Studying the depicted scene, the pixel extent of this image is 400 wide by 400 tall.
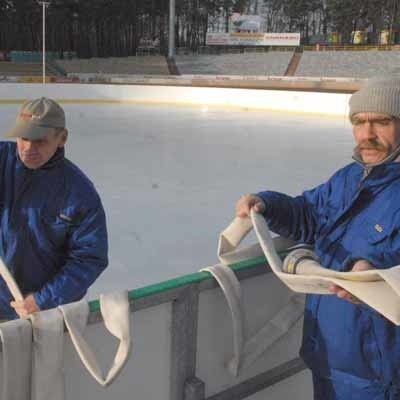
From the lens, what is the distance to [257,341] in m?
1.46

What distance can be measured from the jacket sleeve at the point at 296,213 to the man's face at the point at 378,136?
0.17 meters

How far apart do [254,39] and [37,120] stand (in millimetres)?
32722

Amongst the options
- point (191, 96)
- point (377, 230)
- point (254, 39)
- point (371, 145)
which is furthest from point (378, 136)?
point (254, 39)

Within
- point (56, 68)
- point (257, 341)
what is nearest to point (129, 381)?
point (257, 341)

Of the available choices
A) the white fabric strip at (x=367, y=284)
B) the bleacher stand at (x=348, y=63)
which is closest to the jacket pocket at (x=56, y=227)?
the white fabric strip at (x=367, y=284)

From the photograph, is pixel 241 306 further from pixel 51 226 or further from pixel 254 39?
pixel 254 39

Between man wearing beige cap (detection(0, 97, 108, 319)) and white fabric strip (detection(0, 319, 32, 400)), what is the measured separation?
25 cm

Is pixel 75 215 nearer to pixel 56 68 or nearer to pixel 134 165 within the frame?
pixel 134 165

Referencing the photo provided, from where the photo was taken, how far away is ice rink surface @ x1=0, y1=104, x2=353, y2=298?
11.3 feet

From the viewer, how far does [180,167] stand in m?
6.23

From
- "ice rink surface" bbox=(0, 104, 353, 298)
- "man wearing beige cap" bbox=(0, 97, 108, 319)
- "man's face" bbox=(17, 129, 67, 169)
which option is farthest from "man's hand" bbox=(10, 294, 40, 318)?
"ice rink surface" bbox=(0, 104, 353, 298)

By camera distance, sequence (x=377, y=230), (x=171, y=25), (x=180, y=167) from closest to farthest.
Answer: (x=377, y=230) → (x=180, y=167) → (x=171, y=25)

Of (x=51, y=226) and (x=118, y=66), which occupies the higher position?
(x=51, y=226)

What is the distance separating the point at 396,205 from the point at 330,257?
19 centimetres
